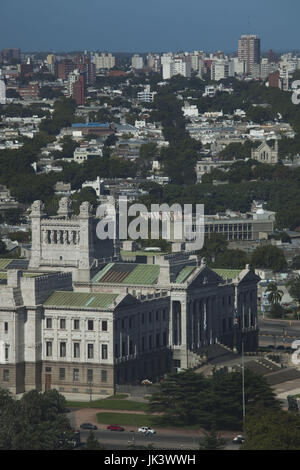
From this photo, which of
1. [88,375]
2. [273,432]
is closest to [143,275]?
[88,375]

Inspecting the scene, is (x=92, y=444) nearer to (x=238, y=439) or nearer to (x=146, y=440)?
(x=146, y=440)

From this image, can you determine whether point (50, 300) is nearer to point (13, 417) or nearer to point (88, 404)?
point (88, 404)

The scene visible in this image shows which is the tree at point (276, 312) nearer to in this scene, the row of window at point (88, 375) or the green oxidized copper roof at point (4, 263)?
the green oxidized copper roof at point (4, 263)

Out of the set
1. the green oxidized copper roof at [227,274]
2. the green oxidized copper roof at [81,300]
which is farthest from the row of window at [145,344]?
the green oxidized copper roof at [227,274]

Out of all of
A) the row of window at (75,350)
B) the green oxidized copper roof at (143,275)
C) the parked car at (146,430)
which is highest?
the green oxidized copper roof at (143,275)

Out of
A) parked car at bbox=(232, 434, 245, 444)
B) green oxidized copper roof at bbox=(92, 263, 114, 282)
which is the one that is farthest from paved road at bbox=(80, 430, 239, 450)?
green oxidized copper roof at bbox=(92, 263, 114, 282)

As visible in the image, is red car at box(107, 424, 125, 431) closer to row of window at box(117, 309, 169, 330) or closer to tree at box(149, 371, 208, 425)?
tree at box(149, 371, 208, 425)
